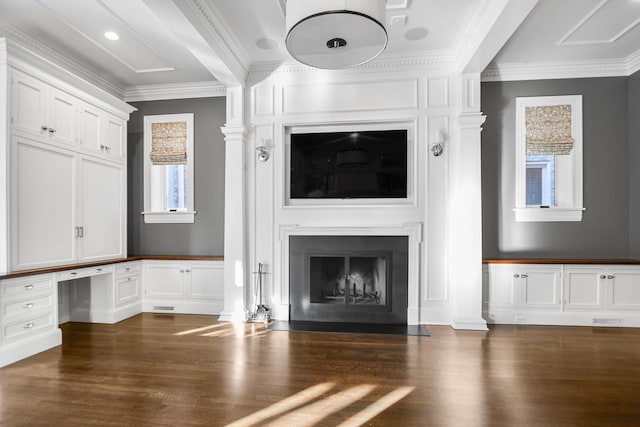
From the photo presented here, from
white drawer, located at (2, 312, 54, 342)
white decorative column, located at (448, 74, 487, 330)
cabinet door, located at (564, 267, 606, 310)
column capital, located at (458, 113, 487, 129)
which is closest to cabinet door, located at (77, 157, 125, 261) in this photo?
white drawer, located at (2, 312, 54, 342)

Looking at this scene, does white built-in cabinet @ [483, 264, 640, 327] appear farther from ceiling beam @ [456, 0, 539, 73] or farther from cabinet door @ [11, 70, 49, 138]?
cabinet door @ [11, 70, 49, 138]

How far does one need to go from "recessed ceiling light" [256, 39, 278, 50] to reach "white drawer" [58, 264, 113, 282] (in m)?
3.00

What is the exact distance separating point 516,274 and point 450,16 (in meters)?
2.85

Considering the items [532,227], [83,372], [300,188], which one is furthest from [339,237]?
[83,372]

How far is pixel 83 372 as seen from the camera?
8.76 feet

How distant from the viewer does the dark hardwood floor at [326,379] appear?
2.06 metres

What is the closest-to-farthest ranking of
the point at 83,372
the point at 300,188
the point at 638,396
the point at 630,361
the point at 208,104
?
the point at 638,396, the point at 83,372, the point at 630,361, the point at 300,188, the point at 208,104

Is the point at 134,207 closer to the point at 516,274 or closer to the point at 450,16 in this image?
the point at 450,16

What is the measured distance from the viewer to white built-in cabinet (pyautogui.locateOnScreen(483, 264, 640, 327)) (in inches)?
151

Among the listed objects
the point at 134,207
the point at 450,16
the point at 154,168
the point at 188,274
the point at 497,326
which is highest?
the point at 450,16

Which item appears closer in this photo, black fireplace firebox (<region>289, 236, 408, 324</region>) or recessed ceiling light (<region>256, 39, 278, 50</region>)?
recessed ceiling light (<region>256, 39, 278, 50</region>)

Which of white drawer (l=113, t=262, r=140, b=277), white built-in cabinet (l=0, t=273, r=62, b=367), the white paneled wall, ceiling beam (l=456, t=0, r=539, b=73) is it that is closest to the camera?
ceiling beam (l=456, t=0, r=539, b=73)

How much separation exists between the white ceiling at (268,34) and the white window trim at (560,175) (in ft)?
1.16

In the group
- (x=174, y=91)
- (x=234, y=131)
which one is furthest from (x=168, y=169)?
(x=234, y=131)
